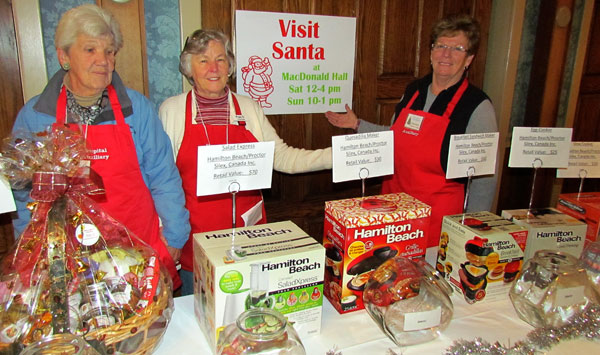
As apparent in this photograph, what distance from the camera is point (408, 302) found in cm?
96

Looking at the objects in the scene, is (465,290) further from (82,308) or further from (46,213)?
(46,213)

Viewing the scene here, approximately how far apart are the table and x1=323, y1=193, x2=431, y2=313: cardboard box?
6 cm

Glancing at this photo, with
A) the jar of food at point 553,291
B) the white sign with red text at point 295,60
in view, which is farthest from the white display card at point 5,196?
the white sign with red text at point 295,60

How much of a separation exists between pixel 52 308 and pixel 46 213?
0.20 metres

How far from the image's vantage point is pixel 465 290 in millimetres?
1149

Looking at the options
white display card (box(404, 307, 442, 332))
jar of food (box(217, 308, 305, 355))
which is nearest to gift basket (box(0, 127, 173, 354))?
jar of food (box(217, 308, 305, 355))

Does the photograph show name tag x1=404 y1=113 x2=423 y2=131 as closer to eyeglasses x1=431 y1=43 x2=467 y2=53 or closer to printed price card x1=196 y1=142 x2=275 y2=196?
eyeglasses x1=431 y1=43 x2=467 y2=53

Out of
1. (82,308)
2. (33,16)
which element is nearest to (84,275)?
(82,308)

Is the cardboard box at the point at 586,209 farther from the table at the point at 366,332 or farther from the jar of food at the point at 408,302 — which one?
the jar of food at the point at 408,302

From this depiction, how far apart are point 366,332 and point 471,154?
2.13 ft

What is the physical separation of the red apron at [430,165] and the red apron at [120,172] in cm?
105

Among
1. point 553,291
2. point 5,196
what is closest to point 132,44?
point 5,196

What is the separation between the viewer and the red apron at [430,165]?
5.82 ft

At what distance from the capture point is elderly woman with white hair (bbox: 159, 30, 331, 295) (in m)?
1.65
